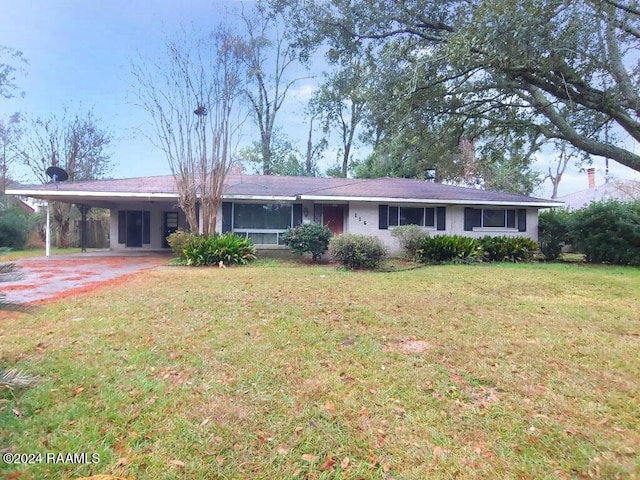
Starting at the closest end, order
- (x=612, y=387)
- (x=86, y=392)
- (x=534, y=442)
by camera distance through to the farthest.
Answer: (x=534, y=442) < (x=86, y=392) < (x=612, y=387)

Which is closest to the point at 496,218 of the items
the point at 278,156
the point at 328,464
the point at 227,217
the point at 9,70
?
the point at 227,217

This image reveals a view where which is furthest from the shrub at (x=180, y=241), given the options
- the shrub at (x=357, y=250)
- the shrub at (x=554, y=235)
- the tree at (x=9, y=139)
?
the tree at (x=9, y=139)

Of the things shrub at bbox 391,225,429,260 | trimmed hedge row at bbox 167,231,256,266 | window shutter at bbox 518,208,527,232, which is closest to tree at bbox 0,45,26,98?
trimmed hedge row at bbox 167,231,256,266

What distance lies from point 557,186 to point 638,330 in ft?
108

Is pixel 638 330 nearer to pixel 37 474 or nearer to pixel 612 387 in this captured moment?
pixel 612 387

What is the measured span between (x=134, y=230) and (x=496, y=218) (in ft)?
59.1

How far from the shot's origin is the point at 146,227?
57.4ft

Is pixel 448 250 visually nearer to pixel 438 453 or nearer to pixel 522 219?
pixel 522 219

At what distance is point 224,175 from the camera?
12797 millimetres

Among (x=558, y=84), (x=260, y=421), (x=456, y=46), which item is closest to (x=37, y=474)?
(x=260, y=421)

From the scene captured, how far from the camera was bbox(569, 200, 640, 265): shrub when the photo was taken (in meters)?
11.9

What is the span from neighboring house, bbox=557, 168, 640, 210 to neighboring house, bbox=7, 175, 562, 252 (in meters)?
13.6

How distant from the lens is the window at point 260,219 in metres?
→ 14.3

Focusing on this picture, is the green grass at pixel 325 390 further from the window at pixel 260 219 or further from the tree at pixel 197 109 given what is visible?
the window at pixel 260 219
